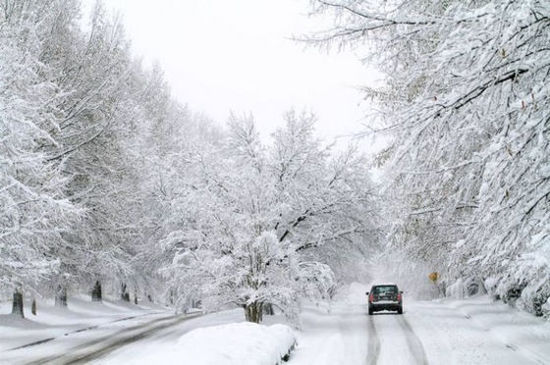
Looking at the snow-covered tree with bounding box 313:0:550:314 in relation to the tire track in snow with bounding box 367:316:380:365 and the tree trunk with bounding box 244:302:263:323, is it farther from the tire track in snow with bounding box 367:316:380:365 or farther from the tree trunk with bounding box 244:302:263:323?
the tree trunk with bounding box 244:302:263:323

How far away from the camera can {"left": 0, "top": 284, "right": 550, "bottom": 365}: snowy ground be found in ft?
37.1

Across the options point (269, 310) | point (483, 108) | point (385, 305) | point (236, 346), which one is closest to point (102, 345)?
point (236, 346)

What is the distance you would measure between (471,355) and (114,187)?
13314 millimetres

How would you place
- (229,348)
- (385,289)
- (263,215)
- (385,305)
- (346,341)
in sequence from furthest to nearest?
(385,289), (385,305), (263,215), (346,341), (229,348)

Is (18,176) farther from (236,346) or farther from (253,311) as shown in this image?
(253,311)

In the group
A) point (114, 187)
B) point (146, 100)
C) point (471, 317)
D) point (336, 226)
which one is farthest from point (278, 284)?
point (146, 100)

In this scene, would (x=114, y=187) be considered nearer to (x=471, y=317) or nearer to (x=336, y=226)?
(x=336, y=226)

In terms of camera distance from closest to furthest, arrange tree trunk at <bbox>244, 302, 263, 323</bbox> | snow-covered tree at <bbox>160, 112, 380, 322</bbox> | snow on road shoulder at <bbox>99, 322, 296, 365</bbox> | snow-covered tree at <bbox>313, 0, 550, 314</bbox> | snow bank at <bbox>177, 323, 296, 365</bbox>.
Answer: snow-covered tree at <bbox>313, 0, 550, 314</bbox>
snow on road shoulder at <bbox>99, 322, 296, 365</bbox>
snow bank at <bbox>177, 323, 296, 365</bbox>
snow-covered tree at <bbox>160, 112, 380, 322</bbox>
tree trunk at <bbox>244, 302, 263, 323</bbox>

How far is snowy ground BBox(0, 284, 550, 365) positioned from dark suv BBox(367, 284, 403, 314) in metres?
2.31

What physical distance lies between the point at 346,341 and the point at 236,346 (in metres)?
6.15

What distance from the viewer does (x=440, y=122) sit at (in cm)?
581

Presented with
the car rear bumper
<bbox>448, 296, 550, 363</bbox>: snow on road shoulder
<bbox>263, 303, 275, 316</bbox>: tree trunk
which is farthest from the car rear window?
<bbox>263, 303, 275, 316</bbox>: tree trunk

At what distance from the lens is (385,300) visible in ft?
82.1

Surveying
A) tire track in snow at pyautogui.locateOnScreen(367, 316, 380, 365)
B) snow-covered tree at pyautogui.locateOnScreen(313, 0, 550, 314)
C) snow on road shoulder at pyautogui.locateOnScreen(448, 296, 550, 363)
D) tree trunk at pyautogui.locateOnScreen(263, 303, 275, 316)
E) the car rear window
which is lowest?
tire track in snow at pyautogui.locateOnScreen(367, 316, 380, 365)
